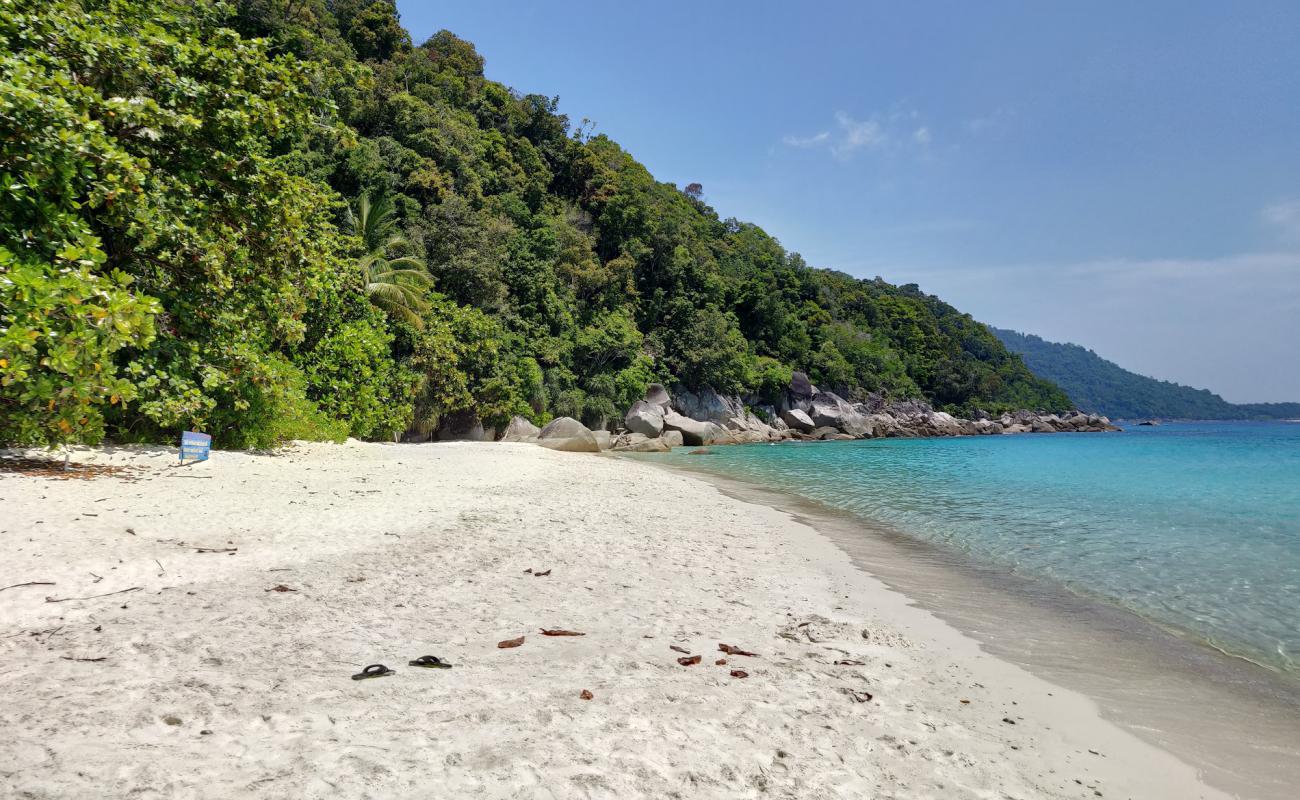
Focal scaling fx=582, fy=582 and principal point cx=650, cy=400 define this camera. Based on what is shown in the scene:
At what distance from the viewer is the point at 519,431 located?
29.9 metres

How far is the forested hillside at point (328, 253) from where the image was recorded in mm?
7133

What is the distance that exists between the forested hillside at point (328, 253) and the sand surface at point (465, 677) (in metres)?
2.79

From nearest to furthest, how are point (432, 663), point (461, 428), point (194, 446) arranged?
point (432, 663) → point (194, 446) → point (461, 428)

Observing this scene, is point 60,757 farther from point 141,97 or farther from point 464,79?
point 464,79

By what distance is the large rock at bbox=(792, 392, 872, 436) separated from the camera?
170 ft

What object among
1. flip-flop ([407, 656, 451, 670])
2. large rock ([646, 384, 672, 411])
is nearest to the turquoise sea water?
flip-flop ([407, 656, 451, 670])

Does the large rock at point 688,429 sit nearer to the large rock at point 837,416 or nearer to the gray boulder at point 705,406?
the gray boulder at point 705,406

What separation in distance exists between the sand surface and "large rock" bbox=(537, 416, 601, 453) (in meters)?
19.6

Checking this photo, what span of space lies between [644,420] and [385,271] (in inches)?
691

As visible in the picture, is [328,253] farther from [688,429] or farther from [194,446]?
[688,429]

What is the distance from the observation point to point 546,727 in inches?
111

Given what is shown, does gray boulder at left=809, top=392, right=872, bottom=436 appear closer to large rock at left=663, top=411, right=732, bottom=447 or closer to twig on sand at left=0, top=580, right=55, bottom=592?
large rock at left=663, top=411, right=732, bottom=447

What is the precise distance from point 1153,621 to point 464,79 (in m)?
62.4

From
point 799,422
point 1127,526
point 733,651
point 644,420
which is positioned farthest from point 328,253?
point 799,422
